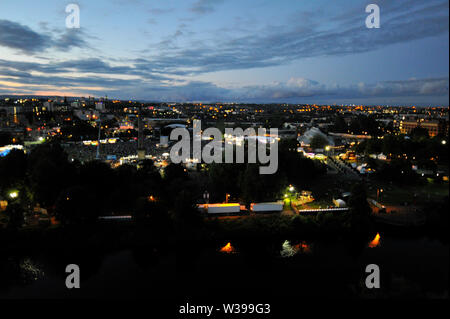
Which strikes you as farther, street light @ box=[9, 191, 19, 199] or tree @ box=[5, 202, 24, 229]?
street light @ box=[9, 191, 19, 199]

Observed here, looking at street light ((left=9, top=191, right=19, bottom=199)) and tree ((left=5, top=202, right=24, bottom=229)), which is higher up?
street light ((left=9, top=191, right=19, bottom=199))

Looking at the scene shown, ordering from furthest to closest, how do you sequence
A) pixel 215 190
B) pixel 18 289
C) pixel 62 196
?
pixel 215 190, pixel 62 196, pixel 18 289

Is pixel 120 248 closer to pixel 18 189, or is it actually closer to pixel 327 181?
→ pixel 18 189

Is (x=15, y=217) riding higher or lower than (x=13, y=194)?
lower

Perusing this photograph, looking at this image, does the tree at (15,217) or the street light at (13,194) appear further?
the street light at (13,194)

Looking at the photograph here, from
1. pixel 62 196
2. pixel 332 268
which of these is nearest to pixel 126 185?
pixel 62 196

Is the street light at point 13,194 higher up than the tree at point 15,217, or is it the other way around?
the street light at point 13,194

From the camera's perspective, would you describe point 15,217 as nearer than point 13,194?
Yes

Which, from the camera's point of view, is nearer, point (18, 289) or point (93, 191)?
point (18, 289)
